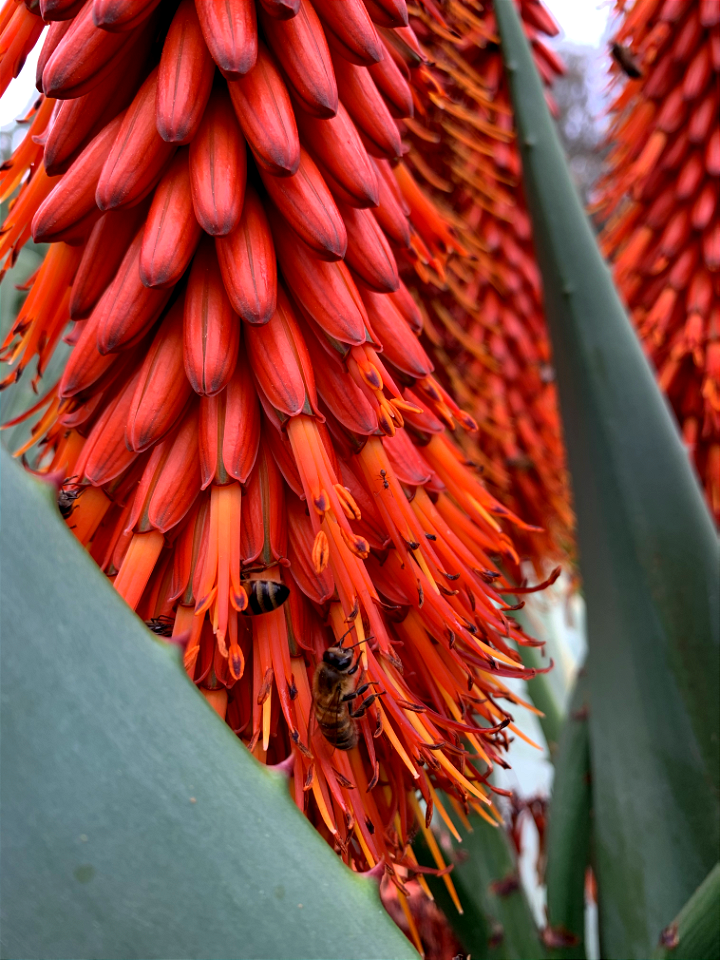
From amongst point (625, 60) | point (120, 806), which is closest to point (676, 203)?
point (625, 60)

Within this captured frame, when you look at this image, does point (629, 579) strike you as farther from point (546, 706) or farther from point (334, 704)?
point (546, 706)

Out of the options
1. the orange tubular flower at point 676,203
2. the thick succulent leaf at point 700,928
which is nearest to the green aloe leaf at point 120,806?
the thick succulent leaf at point 700,928

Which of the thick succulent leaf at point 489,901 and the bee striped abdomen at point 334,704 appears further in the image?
the thick succulent leaf at point 489,901

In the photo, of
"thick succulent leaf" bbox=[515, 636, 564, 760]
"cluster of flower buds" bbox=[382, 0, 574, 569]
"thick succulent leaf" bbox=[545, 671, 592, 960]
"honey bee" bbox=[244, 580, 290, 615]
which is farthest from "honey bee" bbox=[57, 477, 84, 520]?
"thick succulent leaf" bbox=[515, 636, 564, 760]

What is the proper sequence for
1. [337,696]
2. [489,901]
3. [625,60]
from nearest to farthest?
[337,696] → [489,901] → [625,60]

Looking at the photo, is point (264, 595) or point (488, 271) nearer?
point (264, 595)

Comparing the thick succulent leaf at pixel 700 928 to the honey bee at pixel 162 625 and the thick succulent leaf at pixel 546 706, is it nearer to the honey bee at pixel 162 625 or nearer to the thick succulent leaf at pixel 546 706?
the honey bee at pixel 162 625
